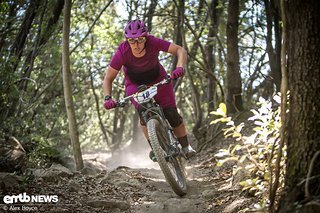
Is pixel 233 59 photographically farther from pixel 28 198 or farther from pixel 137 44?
pixel 28 198

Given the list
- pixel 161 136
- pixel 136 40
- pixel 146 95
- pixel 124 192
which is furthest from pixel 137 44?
pixel 124 192

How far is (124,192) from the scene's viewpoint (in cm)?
520

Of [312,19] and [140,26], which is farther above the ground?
[140,26]

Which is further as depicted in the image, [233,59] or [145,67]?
[233,59]

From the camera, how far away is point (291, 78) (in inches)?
112

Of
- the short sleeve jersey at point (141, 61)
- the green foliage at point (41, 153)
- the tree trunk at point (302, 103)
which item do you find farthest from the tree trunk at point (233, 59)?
the tree trunk at point (302, 103)

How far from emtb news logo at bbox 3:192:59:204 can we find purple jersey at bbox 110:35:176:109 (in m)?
1.70

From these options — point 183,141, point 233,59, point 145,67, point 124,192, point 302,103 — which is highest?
point 233,59

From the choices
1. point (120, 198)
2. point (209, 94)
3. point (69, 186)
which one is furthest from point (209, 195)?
point (209, 94)

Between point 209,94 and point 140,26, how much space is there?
718cm

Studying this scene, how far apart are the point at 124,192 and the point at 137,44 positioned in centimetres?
193

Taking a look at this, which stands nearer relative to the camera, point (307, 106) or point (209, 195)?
point (307, 106)

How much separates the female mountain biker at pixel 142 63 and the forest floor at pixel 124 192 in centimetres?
62

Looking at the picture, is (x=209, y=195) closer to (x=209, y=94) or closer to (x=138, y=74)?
(x=138, y=74)
